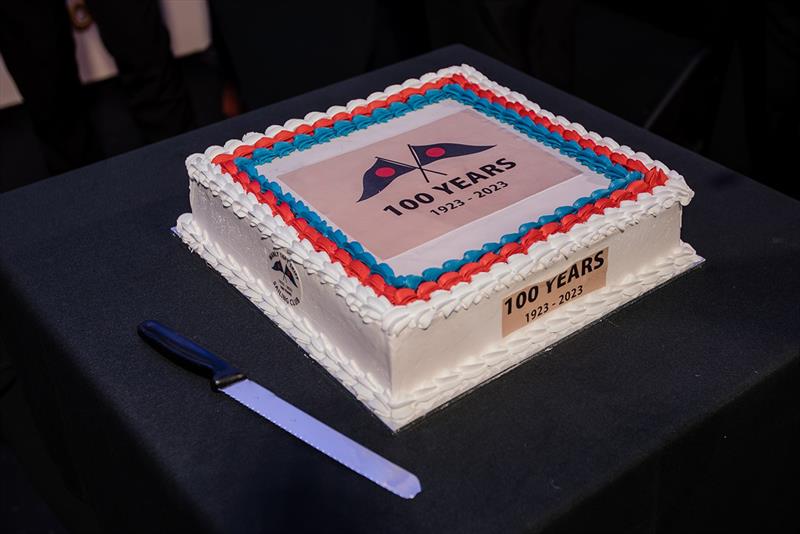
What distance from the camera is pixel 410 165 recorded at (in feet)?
3.56

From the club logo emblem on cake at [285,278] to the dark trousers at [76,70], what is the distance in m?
1.23

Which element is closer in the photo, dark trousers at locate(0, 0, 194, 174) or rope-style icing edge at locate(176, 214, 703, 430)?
rope-style icing edge at locate(176, 214, 703, 430)

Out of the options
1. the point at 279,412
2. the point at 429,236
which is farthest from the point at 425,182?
the point at 279,412

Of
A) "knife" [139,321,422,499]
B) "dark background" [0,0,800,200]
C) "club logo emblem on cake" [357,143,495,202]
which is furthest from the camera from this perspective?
"dark background" [0,0,800,200]

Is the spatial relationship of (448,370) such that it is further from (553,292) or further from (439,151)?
(439,151)

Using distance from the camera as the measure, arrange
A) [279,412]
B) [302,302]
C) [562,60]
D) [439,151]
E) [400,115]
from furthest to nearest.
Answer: [562,60], [400,115], [439,151], [302,302], [279,412]

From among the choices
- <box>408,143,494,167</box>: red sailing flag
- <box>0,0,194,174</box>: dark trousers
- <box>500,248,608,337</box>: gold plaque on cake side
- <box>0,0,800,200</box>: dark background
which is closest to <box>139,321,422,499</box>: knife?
<box>500,248,608,337</box>: gold plaque on cake side

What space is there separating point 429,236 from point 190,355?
0.94 feet

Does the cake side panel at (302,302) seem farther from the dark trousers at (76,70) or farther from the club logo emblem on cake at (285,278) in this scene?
the dark trousers at (76,70)

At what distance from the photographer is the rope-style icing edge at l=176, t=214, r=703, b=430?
89 cm

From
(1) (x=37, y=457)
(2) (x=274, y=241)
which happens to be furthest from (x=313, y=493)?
(1) (x=37, y=457)

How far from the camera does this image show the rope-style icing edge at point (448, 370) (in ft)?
2.92

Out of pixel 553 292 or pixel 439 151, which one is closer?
pixel 553 292

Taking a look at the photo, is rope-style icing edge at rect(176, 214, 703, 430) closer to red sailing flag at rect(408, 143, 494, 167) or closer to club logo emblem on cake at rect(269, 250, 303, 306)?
club logo emblem on cake at rect(269, 250, 303, 306)
